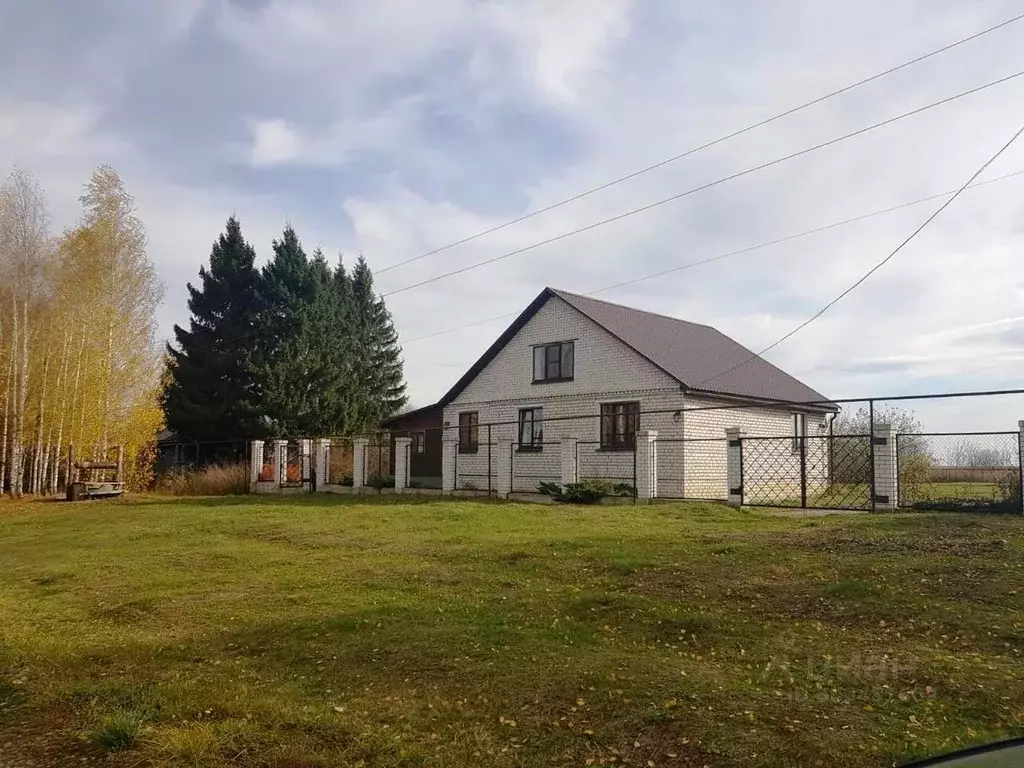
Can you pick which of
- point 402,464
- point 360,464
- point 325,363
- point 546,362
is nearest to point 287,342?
point 325,363

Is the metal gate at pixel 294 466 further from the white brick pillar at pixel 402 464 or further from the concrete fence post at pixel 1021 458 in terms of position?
the concrete fence post at pixel 1021 458

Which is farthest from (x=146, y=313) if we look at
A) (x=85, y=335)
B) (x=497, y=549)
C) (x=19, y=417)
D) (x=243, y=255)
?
(x=497, y=549)

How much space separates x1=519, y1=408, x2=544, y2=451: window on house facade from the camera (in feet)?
82.5

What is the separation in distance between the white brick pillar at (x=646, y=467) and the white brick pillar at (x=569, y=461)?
7.99 feet

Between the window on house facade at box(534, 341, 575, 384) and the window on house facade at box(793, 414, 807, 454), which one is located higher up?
the window on house facade at box(534, 341, 575, 384)

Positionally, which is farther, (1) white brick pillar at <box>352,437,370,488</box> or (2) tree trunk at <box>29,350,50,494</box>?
(1) white brick pillar at <box>352,437,370,488</box>

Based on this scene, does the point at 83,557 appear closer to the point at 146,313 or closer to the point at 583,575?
the point at 583,575

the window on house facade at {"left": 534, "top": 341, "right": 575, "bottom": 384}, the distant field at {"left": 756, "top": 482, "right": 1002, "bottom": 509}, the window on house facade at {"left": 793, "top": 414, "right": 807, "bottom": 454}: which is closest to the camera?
the distant field at {"left": 756, "top": 482, "right": 1002, "bottom": 509}

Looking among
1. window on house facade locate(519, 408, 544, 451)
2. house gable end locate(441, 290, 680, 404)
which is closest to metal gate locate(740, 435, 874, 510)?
house gable end locate(441, 290, 680, 404)

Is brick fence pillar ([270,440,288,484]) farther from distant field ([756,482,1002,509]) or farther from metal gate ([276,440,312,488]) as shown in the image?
distant field ([756,482,1002,509])

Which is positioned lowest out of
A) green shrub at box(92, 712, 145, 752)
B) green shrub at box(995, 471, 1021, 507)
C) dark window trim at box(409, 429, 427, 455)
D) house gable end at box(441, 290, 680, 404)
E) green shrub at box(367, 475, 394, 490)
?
green shrub at box(92, 712, 145, 752)

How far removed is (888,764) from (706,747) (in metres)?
0.81

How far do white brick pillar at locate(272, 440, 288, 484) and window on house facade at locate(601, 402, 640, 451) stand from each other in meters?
11.6

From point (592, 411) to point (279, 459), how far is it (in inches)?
447
